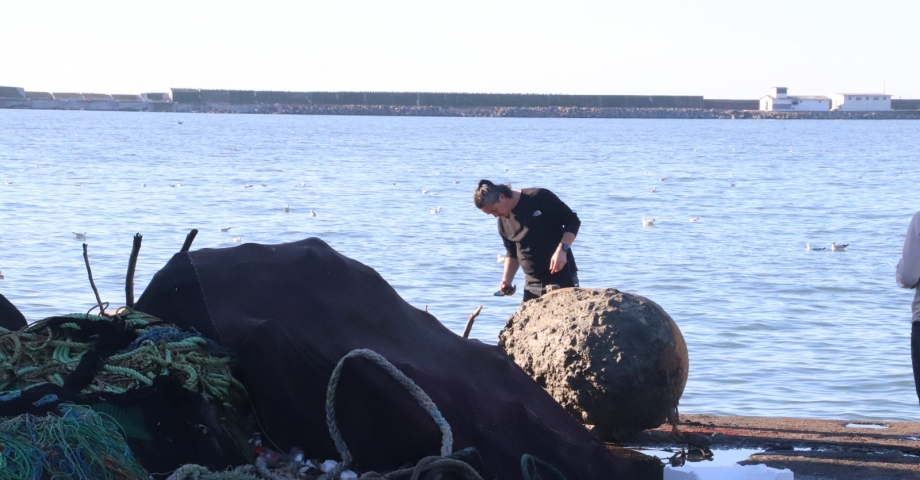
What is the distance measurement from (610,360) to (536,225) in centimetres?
144

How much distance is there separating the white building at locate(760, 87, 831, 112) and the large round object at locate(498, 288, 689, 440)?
455 feet

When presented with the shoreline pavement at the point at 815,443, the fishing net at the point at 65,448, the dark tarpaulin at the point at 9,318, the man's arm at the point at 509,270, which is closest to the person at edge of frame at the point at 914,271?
the shoreline pavement at the point at 815,443

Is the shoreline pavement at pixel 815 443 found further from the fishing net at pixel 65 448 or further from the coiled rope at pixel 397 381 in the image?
the fishing net at pixel 65 448

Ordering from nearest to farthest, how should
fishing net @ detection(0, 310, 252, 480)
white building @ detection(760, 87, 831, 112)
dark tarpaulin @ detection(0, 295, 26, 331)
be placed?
fishing net @ detection(0, 310, 252, 480)
dark tarpaulin @ detection(0, 295, 26, 331)
white building @ detection(760, 87, 831, 112)

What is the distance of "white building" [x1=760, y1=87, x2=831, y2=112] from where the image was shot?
135375 millimetres

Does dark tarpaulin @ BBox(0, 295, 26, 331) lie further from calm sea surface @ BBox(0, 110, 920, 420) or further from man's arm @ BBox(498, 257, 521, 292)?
calm sea surface @ BBox(0, 110, 920, 420)

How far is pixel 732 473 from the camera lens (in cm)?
486

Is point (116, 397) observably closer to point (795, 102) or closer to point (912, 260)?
point (912, 260)

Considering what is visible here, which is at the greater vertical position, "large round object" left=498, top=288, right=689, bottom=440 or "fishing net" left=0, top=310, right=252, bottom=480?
"fishing net" left=0, top=310, right=252, bottom=480

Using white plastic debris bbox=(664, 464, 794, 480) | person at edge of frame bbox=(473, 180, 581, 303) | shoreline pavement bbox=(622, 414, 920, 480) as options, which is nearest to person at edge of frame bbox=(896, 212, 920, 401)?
shoreline pavement bbox=(622, 414, 920, 480)

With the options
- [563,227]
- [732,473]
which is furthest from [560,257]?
[732,473]

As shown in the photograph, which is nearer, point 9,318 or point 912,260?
point 9,318

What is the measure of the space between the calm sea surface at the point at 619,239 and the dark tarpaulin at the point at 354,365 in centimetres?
367

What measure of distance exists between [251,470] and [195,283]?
1.10 m
